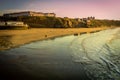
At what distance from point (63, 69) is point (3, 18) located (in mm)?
25503

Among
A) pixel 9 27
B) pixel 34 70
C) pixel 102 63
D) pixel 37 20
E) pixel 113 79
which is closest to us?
pixel 113 79

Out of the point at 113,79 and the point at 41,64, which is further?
the point at 41,64

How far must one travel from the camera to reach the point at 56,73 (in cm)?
759

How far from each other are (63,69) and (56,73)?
28.1 inches

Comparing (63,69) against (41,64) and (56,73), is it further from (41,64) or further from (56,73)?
(41,64)

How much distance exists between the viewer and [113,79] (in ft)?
23.7

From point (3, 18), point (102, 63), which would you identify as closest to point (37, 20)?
point (3, 18)

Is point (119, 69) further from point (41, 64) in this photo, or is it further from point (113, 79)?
point (41, 64)

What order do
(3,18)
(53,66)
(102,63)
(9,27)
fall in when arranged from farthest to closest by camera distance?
(3,18) → (9,27) → (102,63) → (53,66)

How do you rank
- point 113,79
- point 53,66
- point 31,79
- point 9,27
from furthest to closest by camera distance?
point 9,27 → point 53,66 → point 113,79 → point 31,79

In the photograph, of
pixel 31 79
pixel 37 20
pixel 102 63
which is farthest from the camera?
pixel 37 20

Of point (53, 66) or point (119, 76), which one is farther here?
point (53, 66)

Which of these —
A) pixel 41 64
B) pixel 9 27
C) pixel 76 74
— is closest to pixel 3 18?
pixel 9 27

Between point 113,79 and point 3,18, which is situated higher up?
point 3,18
